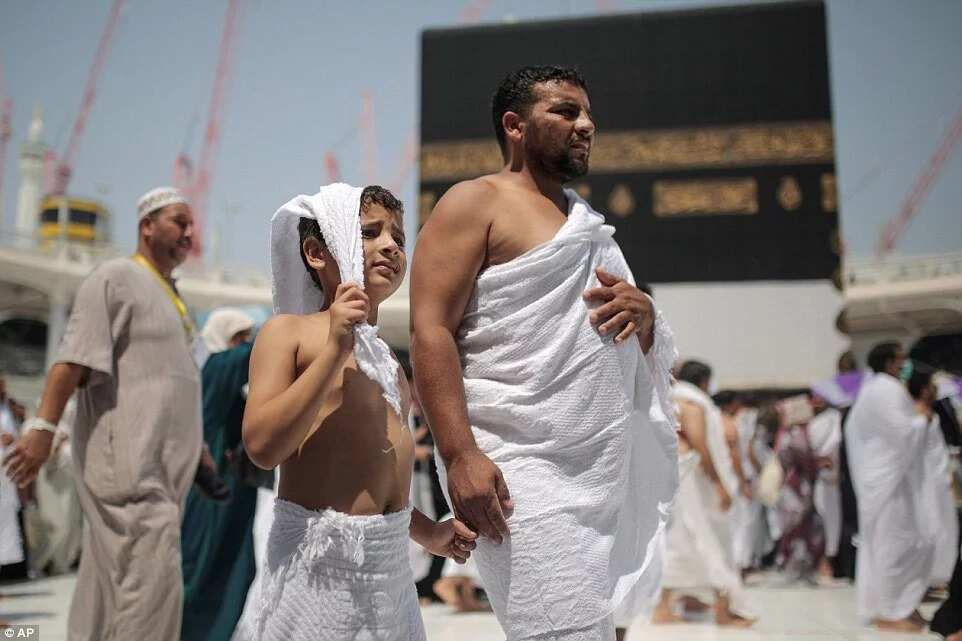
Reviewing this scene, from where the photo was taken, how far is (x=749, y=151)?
13727 millimetres

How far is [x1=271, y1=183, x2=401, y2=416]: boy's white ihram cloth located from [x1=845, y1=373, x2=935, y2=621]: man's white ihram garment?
371 centimetres

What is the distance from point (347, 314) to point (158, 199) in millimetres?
1420

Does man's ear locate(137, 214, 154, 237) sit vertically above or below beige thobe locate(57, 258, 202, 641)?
above

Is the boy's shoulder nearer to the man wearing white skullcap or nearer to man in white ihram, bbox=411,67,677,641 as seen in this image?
man in white ihram, bbox=411,67,677,641

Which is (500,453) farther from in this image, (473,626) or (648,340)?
(473,626)

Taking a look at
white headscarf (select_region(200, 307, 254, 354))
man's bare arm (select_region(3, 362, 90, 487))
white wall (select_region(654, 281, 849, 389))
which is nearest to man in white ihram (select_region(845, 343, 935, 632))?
white headscarf (select_region(200, 307, 254, 354))

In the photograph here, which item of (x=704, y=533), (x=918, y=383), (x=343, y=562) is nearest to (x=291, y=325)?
(x=343, y=562)

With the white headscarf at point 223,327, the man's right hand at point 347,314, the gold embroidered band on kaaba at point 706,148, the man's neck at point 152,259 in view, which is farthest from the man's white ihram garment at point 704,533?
the gold embroidered band on kaaba at point 706,148

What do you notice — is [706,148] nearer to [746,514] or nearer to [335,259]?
[746,514]

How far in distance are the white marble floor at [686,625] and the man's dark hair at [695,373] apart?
1.22 m

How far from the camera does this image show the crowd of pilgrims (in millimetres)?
2924

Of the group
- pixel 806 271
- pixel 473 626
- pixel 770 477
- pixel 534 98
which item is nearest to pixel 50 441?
pixel 534 98

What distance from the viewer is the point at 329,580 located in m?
1.23

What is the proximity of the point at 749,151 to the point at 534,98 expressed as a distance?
42.8 feet
